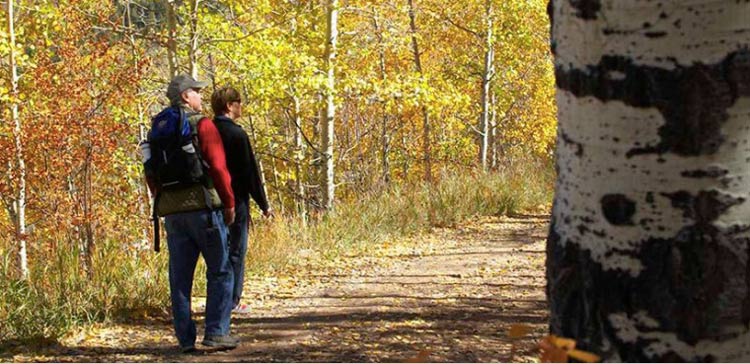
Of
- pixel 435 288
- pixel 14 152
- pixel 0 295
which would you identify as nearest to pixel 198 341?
pixel 0 295

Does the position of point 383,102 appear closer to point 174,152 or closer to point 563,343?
point 174,152

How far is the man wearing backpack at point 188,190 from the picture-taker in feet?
15.7

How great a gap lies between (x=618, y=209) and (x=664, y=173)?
98mm

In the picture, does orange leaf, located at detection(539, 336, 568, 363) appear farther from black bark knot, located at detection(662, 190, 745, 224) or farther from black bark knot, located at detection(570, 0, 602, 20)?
black bark knot, located at detection(570, 0, 602, 20)

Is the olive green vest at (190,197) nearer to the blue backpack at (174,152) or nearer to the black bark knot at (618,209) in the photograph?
the blue backpack at (174,152)

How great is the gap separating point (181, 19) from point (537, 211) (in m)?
6.43

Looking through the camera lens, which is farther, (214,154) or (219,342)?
(219,342)

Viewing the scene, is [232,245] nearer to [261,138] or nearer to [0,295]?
[0,295]

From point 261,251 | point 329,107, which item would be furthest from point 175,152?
point 329,107

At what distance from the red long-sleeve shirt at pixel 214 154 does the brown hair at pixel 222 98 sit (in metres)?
0.83

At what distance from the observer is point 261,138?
56.8ft

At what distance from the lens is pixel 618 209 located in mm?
1371

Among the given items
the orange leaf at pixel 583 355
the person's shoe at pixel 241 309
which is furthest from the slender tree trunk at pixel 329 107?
the orange leaf at pixel 583 355

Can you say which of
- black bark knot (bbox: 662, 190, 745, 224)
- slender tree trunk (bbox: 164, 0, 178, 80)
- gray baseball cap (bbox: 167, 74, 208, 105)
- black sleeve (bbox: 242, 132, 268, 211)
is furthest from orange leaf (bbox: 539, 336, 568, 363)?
slender tree trunk (bbox: 164, 0, 178, 80)
